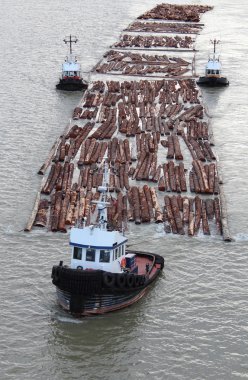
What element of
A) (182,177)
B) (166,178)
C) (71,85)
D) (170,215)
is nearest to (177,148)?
(182,177)

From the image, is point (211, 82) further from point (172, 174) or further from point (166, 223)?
point (166, 223)

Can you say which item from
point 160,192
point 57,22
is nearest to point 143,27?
point 57,22

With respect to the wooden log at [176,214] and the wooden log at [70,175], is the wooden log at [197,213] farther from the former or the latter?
the wooden log at [70,175]

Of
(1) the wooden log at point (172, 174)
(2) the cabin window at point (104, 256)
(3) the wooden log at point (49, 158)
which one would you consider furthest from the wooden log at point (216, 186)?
(2) the cabin window at point (104, 256)

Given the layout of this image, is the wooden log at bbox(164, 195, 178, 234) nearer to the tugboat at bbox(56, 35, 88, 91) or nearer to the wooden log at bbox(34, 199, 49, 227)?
the wooden log at bbox(34, 199, 49, 227)

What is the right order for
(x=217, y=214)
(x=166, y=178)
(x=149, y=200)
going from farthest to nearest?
1. (x=166, y=178)
2. (x=149, y=200)
3. (x=217, y=214)

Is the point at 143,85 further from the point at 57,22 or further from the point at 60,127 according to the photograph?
the point at 57,22
